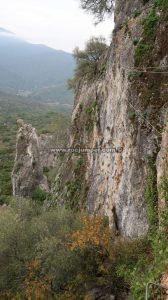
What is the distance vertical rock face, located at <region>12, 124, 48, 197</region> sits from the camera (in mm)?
50094

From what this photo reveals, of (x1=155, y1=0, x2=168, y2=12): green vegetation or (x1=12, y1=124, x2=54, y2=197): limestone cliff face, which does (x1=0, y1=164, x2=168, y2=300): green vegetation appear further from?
(x1=12, y1=124, x2=54, y2=197): limestone cliff face

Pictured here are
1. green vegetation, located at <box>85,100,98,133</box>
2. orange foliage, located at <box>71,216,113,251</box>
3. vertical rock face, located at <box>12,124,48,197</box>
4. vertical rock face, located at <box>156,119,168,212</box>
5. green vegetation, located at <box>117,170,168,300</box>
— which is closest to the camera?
green vegetation, located at <box>117,170,168,300</box>

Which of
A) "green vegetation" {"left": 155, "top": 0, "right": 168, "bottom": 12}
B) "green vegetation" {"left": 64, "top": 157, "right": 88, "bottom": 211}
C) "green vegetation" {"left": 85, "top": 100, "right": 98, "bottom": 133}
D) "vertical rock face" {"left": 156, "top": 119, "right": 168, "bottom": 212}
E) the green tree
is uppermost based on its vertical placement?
the green tree

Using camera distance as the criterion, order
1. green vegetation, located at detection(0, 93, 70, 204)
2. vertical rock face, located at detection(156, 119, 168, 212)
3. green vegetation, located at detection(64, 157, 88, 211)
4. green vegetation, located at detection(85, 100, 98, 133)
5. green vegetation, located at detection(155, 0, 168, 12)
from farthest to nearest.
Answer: green vegetation, located at detection(0, 93, 70, 204)
green vegetation, located at detection(85, 100, 98, 133)
green vegetation, located at detection(64, 157, 88, 211)
green vegetation, located at detection(155, 0, 168, 12)
vertical rock face, located at detection(156, 119, 168, 212)

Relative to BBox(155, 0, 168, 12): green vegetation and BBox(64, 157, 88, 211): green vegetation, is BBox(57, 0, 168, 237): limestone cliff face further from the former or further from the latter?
BBox(64, 157, 88, 211): green vegetation

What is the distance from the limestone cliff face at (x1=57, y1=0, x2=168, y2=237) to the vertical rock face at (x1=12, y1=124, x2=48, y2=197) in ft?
59.0

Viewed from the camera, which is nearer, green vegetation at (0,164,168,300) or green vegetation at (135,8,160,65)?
green vegetation at (0,164,168,300)

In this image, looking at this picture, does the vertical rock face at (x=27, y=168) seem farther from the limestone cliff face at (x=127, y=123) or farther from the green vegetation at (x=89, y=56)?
the limestone cliff face at (x=127, y=123)

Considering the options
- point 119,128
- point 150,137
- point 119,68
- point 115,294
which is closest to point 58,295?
point 115,294

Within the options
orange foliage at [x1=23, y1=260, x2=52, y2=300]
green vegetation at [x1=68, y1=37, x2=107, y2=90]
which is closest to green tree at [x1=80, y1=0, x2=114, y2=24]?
green vegetation at [x1=68, y1=37, x2=107, y2=90]

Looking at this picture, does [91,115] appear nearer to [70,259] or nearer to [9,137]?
[70,259]

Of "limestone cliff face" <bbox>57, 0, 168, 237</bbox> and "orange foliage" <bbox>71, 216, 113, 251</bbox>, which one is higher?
"limestone cliff face" <bbox>57, 0, 168, 237</bbox>

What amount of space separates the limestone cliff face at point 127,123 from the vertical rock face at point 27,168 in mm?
17993

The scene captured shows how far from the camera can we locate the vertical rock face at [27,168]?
164ft
